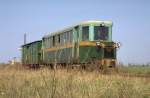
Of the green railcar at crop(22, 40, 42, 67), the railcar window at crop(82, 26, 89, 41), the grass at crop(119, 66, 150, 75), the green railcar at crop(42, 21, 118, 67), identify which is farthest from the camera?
the green railcar at crop(22, 40, 42, 67)

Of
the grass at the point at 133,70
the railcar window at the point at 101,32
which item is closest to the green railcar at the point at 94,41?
the railcar window at the point at 101,32

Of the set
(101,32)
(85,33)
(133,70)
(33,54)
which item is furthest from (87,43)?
(33,54)

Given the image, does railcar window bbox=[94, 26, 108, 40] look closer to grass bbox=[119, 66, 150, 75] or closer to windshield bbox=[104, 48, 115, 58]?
windshield bbox=[104, 48, 115, 58]

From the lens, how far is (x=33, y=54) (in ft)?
121

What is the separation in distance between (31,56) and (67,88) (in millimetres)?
30451

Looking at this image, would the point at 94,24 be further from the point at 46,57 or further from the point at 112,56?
the point at 46,57

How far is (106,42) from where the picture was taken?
2111cm

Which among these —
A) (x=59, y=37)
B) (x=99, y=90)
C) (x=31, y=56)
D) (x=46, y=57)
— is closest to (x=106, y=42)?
(x=59, y=37)

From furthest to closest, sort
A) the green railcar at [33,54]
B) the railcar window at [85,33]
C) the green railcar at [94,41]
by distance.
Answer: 1. the green railcar at [33,54]
2. the railcar window at [85,33]
3. the green railcar at [94,41]

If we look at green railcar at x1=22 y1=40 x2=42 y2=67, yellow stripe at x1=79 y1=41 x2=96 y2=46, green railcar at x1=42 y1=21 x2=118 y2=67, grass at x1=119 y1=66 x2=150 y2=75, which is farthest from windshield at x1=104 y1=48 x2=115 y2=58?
green railcar at x1=22 y1=40 x2=42 y2=67

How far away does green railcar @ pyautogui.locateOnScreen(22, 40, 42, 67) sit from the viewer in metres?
34.0

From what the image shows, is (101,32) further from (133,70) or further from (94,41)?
(133,70)

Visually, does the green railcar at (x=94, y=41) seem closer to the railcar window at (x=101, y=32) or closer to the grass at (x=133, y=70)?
the railcar window at (x=101, y=32)

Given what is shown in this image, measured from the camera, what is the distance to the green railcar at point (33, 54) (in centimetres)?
3397
